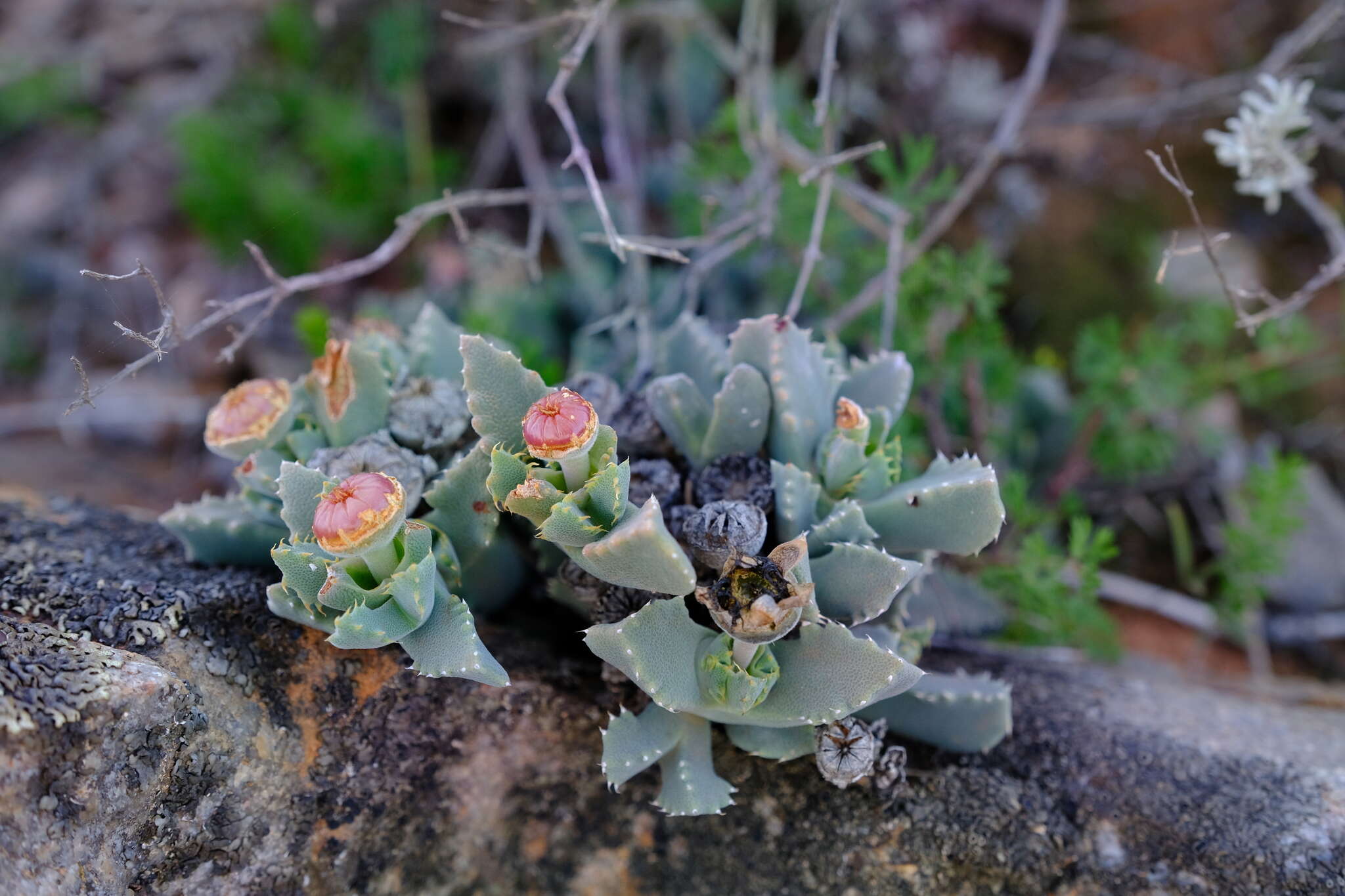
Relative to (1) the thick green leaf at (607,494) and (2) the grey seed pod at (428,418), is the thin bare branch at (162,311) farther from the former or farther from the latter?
(1) the thick green leaf at (607,494)

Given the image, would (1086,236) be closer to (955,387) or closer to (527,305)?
(955,387)

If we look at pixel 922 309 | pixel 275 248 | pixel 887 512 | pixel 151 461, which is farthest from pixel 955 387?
pixel 151 461

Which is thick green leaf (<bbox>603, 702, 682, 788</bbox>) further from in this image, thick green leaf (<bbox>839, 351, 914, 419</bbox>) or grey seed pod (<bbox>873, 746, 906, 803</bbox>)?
thick green leaf (<bbox>839, 351, 914, 419</bbox>)

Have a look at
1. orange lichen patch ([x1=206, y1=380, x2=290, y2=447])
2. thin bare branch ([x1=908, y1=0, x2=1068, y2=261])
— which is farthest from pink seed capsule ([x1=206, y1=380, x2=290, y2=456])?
thin bare branch ([x1=908, y1=0, x2=1068, y2=261])

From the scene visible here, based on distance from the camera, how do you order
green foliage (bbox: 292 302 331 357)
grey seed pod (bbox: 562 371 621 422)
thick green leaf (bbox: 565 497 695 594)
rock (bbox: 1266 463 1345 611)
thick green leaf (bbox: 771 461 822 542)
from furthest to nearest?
1. rock (bbox: 1266 463 1345 611)
2. green foliage (bbox: 292 302 331 357)
3. grey seed pod (bbox: 562 371 621 422)
4. thick green leaf (bbox: 771 461 822 542)
5. thick green leaf (bbox: 565 497 695 594)

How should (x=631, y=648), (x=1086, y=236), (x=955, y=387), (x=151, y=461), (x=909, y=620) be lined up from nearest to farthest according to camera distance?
(x=631, y=648)
(x=909, y=620)
(x=955, y=387)
(x=151, y=461)
(x=1086, y=236)

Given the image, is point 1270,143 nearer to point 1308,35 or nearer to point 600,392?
point 1308,35
